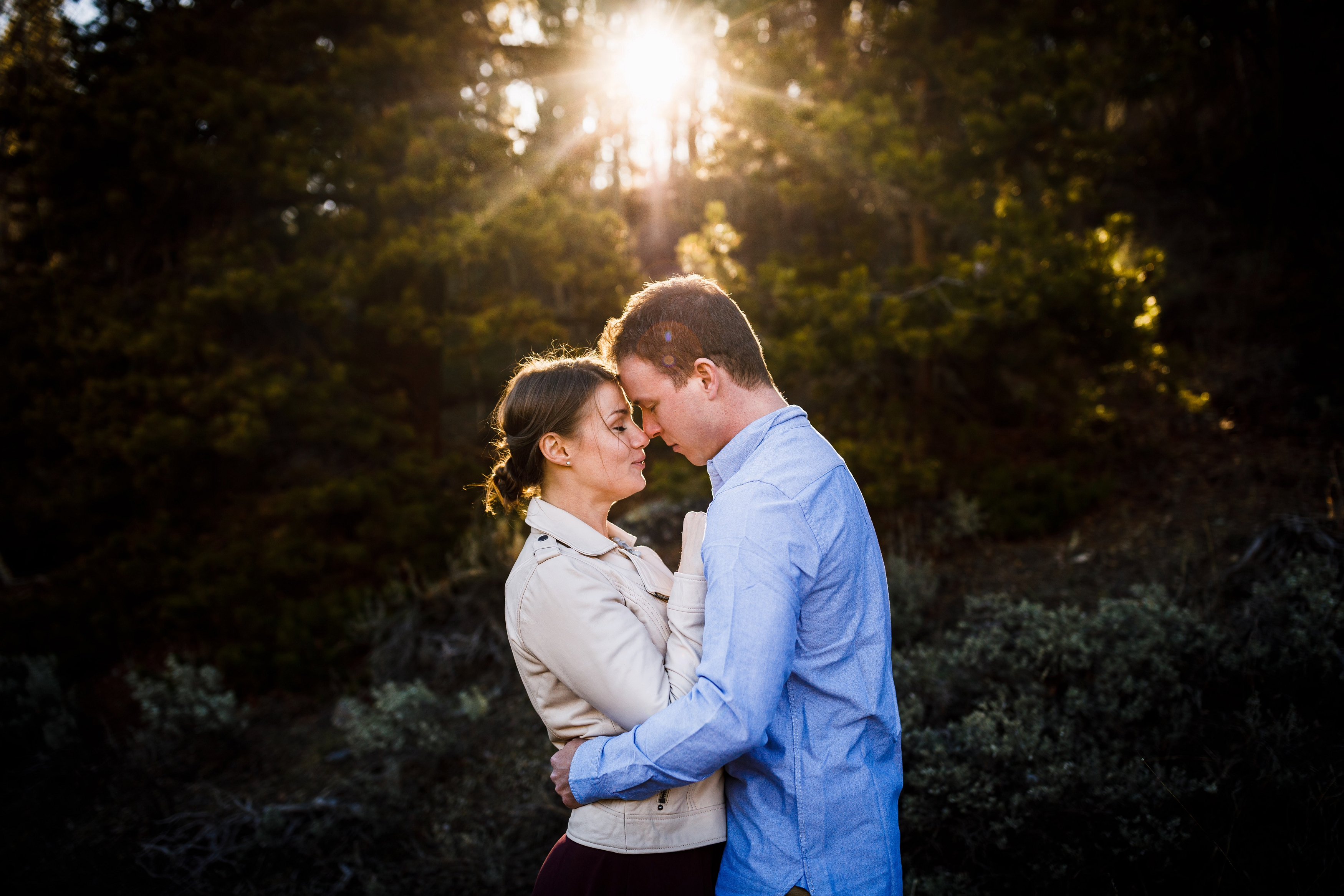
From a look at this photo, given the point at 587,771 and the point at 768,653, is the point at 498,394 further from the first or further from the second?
the point at 768,653

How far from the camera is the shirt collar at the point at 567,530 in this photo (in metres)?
1.66

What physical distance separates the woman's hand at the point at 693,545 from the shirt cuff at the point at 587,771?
0.37 metres

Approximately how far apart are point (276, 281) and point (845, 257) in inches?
214

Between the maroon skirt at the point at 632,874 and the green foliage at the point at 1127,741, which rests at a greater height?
the maroon skirt at the point at 632,874

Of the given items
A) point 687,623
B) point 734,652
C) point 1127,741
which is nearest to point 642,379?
point 687,623

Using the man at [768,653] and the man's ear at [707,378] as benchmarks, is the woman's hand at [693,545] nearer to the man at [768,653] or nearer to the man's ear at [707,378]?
the man at [768,653]

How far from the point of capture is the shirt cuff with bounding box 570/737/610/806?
4.52 feet

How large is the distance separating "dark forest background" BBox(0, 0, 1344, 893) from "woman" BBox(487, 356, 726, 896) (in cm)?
170

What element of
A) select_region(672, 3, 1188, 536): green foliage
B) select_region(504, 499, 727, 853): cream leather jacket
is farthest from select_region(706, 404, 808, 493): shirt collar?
select_region(672, 3, 1188, 536): green foliage

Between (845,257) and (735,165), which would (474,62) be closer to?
(735,165)

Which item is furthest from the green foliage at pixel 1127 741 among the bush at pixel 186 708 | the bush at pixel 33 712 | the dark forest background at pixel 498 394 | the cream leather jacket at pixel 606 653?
the bush at pixel 33 712

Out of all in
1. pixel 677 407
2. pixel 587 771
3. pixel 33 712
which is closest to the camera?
pixel 587 771

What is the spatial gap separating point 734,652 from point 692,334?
2.27 feet

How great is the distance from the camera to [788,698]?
4.67 feet
